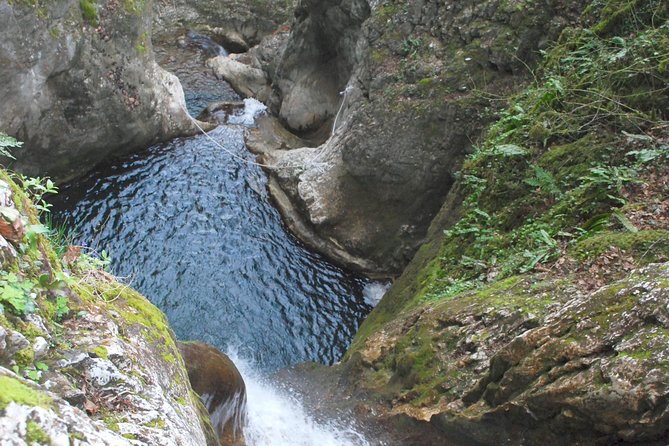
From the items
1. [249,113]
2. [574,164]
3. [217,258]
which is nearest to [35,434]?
[574,164]

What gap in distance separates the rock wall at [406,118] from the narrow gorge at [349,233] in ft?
0.17

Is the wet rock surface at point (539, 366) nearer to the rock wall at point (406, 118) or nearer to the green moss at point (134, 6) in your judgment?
the rock wall at point (406, 118)

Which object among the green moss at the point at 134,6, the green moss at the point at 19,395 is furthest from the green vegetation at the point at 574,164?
the green moss at the point at 134,6

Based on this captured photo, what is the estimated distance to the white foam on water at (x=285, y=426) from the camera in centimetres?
694

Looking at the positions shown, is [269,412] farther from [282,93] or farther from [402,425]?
[282,93]

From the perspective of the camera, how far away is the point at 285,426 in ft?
25.0

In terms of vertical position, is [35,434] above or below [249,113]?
below

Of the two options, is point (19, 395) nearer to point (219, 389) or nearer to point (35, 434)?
point (35, 434)

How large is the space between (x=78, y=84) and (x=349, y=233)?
24.9ft

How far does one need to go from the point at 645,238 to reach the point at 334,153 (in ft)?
28.1

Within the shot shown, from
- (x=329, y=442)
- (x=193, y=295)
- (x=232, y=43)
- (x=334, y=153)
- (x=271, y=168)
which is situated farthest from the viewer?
(x=232, y=43)

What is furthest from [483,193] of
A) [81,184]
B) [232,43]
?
[232,43]

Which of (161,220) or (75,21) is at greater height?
(75,21)

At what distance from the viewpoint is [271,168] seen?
1466 cm
